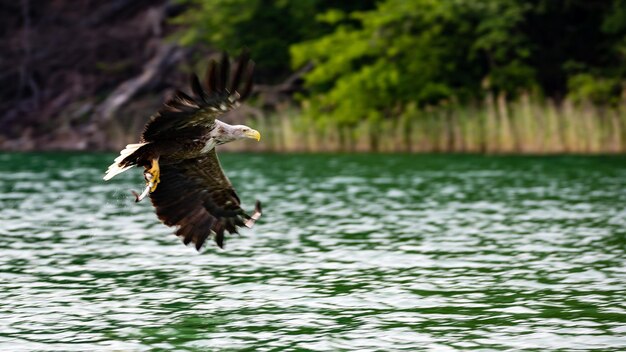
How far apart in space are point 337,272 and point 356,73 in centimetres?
2394

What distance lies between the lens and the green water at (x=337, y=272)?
9992mm

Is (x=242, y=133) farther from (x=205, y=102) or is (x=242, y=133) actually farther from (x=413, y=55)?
(x=413, y=55)

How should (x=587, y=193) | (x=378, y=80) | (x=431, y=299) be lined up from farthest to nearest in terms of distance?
(x=378, y=80) < (x=587, y=193) < (x=431, y=299)

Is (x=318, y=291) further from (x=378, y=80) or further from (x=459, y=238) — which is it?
(x=378, y=80)

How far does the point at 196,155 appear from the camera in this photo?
1046 cm

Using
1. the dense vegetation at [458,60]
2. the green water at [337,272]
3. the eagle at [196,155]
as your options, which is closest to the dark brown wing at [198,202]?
the eagle at [196,155]

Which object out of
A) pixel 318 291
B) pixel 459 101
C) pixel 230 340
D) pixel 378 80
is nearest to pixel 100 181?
pixel 378 80

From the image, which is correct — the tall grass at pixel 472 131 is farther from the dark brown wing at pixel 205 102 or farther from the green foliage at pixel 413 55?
the dark brown wing at pixel 205 102

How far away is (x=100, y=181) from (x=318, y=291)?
16297 millimetres

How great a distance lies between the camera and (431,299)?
11.5 metres

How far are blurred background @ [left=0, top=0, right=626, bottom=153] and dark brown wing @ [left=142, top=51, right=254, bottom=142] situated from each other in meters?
22.3

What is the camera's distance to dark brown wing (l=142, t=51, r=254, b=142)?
857cm

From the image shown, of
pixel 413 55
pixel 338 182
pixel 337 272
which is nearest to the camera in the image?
pixel 337 272

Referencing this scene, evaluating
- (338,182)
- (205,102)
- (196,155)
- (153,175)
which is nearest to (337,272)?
(196,155)
